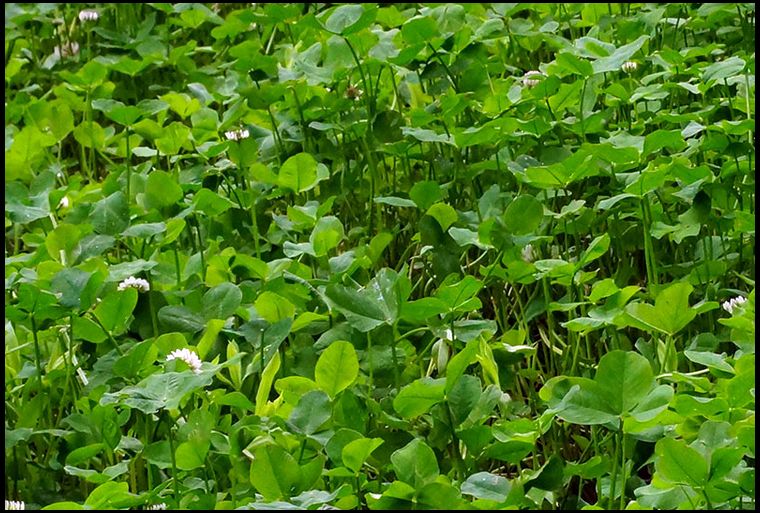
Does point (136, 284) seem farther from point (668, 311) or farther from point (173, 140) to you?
point (668, 311)

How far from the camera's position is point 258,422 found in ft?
4.23

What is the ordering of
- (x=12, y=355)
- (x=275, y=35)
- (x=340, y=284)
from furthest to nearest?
(x=275, y=35)
(x=12, y=355)
(x=340, y=284)

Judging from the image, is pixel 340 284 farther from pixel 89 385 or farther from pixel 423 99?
pixel 423 99

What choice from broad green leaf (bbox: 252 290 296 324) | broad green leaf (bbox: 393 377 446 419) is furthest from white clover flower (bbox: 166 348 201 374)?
broad green leaf (bbox: 393 377 446 419)

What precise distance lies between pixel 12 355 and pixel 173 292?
0.23m

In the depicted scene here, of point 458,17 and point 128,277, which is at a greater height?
point 458,17

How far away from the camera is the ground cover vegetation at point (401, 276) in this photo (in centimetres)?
120

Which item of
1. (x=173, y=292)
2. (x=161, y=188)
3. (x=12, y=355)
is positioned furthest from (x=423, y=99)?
(x=12, y=355)

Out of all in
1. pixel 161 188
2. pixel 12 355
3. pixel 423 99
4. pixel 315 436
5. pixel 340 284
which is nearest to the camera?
pixel 315 436

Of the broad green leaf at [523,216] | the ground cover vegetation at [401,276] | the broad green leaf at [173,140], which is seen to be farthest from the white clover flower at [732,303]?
the broad green leaf at [173,140]

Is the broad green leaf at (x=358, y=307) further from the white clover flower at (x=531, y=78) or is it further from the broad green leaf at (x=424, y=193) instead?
the white clover flower at (x=531, y=78)

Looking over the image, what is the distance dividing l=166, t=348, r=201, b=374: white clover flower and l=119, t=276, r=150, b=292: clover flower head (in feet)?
0.81

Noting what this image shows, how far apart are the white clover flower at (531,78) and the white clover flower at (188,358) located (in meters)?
0.83

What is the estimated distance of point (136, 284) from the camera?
1.64m
